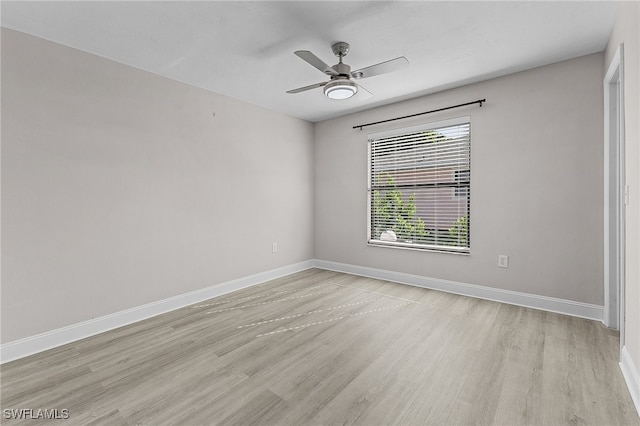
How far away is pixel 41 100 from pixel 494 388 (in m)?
3.89

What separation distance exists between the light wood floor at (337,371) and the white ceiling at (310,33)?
251cm

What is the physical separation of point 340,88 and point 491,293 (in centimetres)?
280

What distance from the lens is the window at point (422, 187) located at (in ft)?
11.9

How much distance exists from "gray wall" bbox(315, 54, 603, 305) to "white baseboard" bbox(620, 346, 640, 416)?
42.3 inches

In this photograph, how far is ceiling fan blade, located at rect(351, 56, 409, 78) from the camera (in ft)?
7.47

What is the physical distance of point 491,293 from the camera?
3346 millimetres

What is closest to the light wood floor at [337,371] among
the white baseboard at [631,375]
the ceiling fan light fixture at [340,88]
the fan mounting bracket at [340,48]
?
the white baseboard at [631,375]

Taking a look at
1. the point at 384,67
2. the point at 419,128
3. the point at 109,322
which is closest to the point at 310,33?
the point at 384,67

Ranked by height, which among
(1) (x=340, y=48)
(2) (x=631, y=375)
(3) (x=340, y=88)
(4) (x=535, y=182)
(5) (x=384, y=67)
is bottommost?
(2) (x=631, y=375)

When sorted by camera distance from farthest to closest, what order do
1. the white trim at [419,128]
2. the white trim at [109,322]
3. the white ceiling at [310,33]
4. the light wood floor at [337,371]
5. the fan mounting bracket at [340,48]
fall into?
1. the white trim at [419,128]
2. the fan mounting bracket at [340,48]
3. the white trim at [109,322]
4. the white ceiling at [310,33]
5. the light wood floor at [337,371]

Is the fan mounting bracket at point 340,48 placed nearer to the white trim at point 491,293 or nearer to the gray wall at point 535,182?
the gray wall at point 535,182

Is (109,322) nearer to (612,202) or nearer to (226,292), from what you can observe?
(226,292)

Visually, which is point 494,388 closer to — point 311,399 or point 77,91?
point 311,399

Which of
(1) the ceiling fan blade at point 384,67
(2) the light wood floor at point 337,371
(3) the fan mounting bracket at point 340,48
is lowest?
(2) the light wood floor at point 337,371
